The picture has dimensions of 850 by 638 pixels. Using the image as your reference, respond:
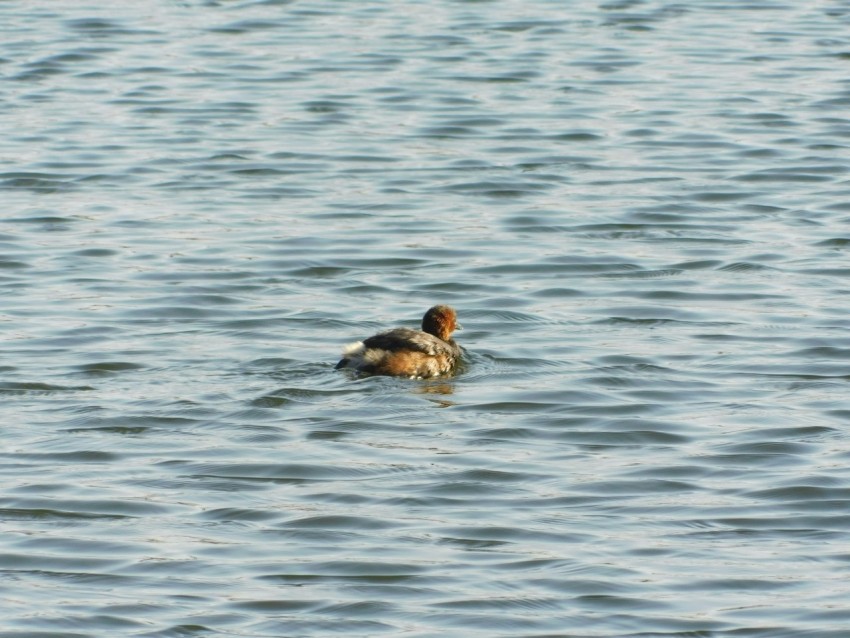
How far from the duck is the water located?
0.41ft

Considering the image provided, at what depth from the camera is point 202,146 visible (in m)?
17.3

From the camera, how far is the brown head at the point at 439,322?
11.1 meters

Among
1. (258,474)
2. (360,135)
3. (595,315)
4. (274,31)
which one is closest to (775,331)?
(595,315)

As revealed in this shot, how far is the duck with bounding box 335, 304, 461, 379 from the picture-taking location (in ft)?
34.0

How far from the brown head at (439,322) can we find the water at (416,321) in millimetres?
197

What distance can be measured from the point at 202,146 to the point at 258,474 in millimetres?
8902

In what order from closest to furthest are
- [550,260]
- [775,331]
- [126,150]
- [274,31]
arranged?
[775,331] → [550,260] → [126,150] → [274,31]

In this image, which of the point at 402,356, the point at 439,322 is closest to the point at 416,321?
the point at 439,322

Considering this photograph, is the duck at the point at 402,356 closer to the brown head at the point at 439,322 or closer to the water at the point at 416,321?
the water at the point at 416,321

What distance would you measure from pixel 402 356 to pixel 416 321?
161cm

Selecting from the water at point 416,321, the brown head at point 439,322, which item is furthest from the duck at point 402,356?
the brown head at point 439,322

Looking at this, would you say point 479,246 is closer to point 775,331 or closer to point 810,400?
point 775,331

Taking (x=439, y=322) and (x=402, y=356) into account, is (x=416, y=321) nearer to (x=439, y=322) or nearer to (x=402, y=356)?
(x=439, y=322)

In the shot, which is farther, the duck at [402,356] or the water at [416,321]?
the duck at [402,356]
